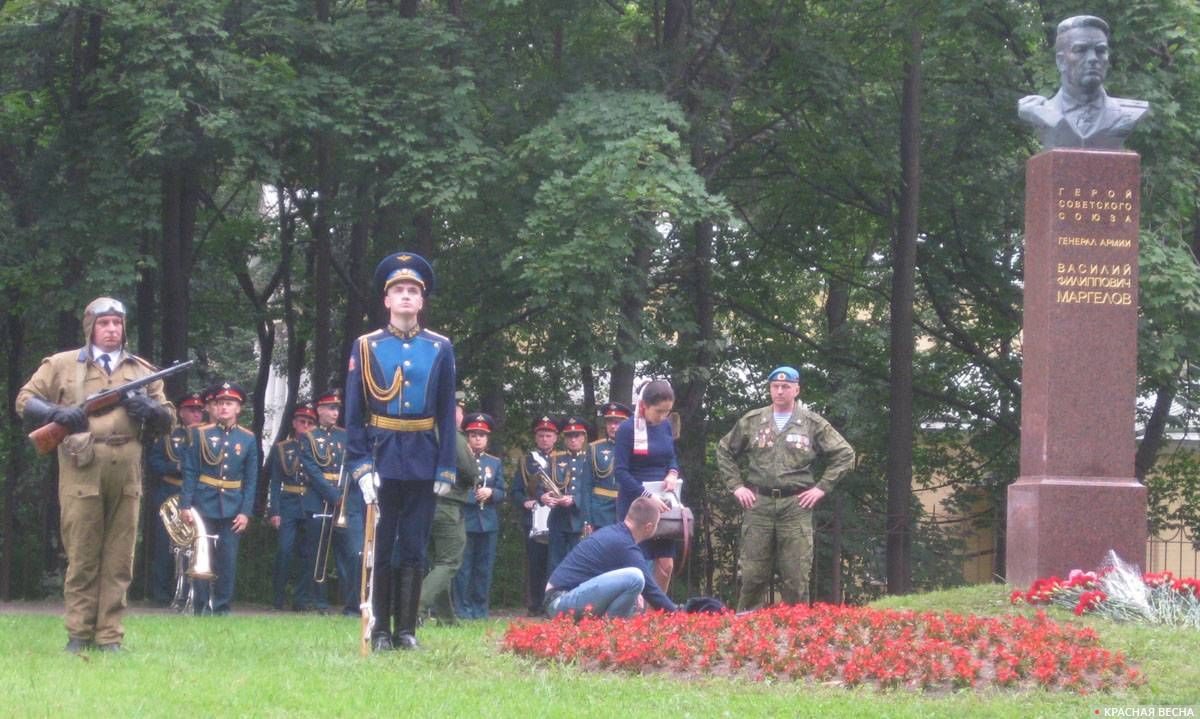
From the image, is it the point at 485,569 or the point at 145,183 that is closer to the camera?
A: the point at 485,569

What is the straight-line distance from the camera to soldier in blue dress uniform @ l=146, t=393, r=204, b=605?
16.9 metres

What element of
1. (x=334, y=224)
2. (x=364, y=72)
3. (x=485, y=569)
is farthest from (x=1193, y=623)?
(x=334, y=224)

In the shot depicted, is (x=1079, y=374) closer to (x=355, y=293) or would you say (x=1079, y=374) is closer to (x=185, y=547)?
(x=185, y=547)

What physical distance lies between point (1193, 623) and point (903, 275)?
12160mm

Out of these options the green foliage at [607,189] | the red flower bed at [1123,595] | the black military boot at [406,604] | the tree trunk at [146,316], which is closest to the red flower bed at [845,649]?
the black military boot at [406,604]

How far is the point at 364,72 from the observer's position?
1827 centimetres

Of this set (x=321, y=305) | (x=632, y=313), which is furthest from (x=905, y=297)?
(x=321, y=305)

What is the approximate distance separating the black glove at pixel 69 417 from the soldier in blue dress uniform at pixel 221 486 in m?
Answer: 6.12

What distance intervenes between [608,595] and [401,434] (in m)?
1.90

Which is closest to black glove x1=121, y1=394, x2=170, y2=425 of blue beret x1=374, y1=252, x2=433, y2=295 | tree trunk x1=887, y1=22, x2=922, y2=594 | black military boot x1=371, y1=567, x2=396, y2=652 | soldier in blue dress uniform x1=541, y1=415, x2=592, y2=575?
blue beret x1=374, y1=252, x2=433, y2=295

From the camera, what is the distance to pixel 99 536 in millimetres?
9750

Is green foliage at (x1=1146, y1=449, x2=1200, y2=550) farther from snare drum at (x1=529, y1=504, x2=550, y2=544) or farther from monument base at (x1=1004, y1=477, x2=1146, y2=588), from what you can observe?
monument base at (x1=1004, y1=477, x2=1146, y2=588)

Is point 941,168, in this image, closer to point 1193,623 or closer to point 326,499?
point 326,499

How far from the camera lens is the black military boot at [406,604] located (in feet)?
31.1
